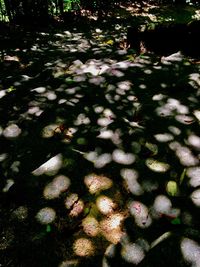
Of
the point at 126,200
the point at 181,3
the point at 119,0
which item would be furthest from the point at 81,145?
the point at 181,3

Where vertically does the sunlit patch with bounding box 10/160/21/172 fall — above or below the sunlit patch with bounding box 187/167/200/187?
below

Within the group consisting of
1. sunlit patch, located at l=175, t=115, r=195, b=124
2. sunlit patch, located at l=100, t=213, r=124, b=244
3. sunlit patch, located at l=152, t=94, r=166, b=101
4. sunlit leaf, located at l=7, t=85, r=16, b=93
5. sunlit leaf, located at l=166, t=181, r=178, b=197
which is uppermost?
sunlit patch, located at l=175, t=115, r=195, b=124

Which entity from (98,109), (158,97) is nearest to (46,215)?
Answer: (98,109)

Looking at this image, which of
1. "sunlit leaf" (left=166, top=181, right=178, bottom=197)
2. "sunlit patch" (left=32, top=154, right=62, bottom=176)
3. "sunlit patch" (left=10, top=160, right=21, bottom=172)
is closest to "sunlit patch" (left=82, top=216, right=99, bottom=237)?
"sunlit patch" (left=32, top=154, right=62, bottom=176)

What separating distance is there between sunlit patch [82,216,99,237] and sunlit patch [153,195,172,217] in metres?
0.46

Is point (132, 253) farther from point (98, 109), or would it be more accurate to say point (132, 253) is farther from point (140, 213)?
point (98, 109)

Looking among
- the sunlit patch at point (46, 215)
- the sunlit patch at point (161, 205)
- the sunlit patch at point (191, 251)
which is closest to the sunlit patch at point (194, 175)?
the sunlit patch at point (161, 205)

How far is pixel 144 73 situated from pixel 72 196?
8.75ft

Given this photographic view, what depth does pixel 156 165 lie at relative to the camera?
271 centimetres

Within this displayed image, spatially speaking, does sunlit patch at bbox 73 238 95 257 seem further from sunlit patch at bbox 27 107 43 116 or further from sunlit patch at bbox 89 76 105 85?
sunlit patch at bbox 89 76 105 85

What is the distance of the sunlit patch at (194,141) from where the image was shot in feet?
9.60

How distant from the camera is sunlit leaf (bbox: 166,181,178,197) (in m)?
2.47

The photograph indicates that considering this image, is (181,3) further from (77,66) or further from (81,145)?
(81,145)

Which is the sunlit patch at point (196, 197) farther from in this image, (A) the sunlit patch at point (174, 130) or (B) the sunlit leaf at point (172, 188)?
(A) the sunlit patch at point (174, 130)
